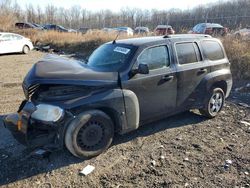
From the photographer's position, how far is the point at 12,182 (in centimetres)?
376

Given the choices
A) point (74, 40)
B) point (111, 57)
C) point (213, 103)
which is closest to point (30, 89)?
point (111, 57)

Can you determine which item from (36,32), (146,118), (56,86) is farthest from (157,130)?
(36,32)

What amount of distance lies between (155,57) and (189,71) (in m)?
0.83

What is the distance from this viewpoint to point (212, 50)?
19.6 ft

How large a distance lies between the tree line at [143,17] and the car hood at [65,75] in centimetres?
1473

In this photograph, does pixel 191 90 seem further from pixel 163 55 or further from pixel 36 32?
Answer: pixel 36 32

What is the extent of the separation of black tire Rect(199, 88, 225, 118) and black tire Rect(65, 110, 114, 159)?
240 cm

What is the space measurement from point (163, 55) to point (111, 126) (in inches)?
65.5

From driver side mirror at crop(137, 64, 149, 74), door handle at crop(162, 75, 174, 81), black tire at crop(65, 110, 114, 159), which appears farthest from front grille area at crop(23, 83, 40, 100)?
door handle at crop(162, 75, 174, 81)

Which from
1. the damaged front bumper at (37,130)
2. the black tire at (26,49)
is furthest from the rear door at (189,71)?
the black tire at (26,49)

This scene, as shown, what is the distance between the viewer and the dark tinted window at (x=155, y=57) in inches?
191

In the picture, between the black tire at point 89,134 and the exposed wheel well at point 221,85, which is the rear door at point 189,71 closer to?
the exposed wheel well at point 221,85

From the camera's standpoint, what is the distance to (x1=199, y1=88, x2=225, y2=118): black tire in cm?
588

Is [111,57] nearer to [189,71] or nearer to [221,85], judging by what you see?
[189,71]
